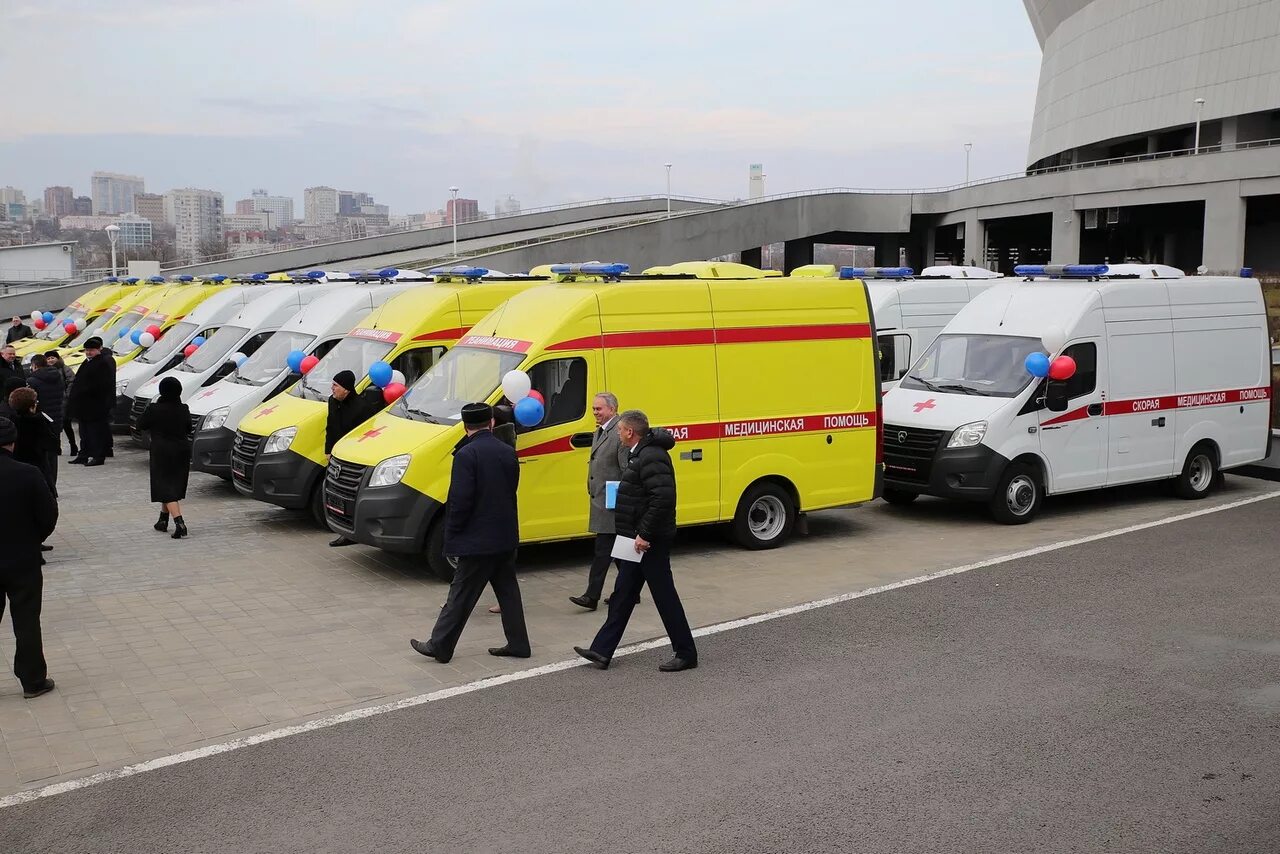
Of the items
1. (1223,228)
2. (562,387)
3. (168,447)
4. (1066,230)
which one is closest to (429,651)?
(562,387)

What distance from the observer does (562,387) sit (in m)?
11.1

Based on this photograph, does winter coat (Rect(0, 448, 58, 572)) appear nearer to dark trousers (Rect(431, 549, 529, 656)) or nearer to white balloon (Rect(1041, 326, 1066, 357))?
dark trousers (Rect(431, 549, 529, 656))

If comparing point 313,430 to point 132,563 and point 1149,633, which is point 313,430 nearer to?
point 132,563

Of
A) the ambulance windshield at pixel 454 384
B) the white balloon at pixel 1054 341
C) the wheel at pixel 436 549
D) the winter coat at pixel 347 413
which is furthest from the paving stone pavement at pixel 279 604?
the white balloon at pixel 1054 341

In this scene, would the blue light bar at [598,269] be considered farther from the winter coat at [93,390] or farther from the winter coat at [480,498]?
the winter coat at [93,390]

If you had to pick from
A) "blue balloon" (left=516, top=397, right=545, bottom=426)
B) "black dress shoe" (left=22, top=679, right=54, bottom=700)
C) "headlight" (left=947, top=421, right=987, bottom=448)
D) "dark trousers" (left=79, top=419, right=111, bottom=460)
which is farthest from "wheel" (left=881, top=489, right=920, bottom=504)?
"dark trousers" (left=79, top=419, right=111, bottom=460)

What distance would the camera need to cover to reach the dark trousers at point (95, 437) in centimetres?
1786

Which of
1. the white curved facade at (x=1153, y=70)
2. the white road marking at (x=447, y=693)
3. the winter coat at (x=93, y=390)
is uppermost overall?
the white curved facade at (x=1153, y=70)

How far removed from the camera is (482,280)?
49.4 ft

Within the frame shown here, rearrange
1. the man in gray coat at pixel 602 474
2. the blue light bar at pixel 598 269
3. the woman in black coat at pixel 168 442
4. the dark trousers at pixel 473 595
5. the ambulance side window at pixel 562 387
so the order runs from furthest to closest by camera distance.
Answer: the woman in black coat at pixel 168 442
the blue light bar at pixel 598 269
the ambulance side window at pixel 562 387
the man in gray coat at pixel 602 474
the dark trousers at pixel 473 595

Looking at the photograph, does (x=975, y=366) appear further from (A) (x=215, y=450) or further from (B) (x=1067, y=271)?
(A) (x=215, y=450)

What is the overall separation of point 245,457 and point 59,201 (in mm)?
174816

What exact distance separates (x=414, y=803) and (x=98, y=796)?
1.65 m

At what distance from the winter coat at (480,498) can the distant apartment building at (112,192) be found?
185 meters
